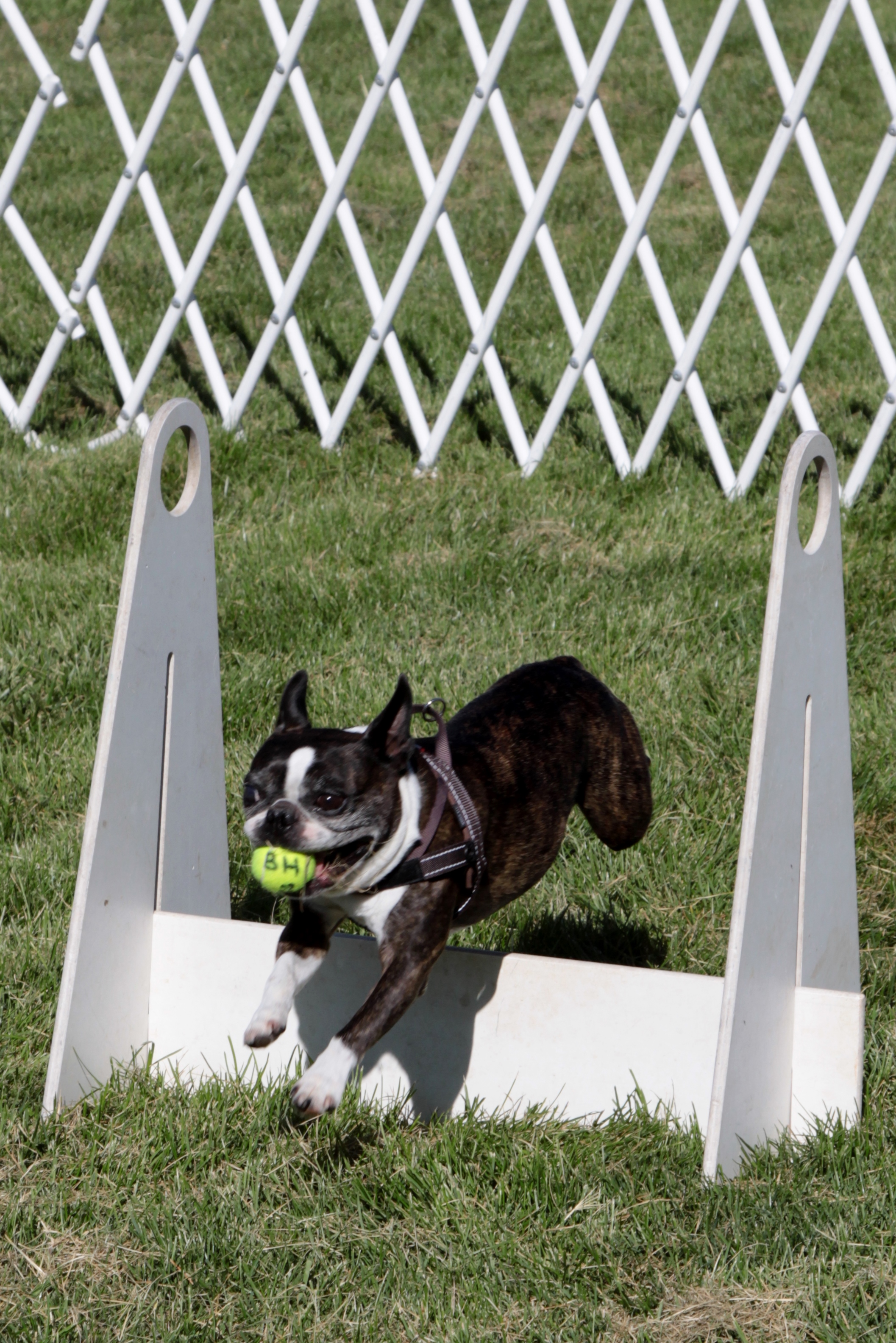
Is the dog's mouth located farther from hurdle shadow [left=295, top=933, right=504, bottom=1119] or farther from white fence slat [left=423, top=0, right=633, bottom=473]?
white fence slat [left=423, top=0, right=633, bottom=473]

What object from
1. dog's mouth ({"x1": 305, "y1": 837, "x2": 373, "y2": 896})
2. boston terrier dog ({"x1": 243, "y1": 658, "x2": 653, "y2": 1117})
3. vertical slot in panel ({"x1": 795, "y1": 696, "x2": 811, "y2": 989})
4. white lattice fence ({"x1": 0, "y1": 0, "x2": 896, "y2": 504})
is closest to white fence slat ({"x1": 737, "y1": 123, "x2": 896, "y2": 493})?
white lattice fence ({"x1": 0, "y1": 0, "x2": 896, "y2": 504})

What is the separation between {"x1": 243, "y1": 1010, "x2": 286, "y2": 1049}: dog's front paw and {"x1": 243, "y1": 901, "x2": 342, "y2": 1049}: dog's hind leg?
2 centimetres

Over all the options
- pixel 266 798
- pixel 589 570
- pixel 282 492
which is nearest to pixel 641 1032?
pixel 266 798

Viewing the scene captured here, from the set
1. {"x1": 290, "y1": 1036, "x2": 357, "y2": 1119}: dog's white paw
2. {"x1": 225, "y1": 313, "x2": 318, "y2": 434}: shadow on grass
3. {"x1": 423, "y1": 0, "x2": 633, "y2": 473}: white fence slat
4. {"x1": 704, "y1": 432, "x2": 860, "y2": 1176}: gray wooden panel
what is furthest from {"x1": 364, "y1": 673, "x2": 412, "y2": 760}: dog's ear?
{"x1": 225, "y1": 313, "x2": 318, "y2": 434}: shadow on grass

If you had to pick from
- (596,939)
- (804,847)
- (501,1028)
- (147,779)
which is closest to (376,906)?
(501,1028)

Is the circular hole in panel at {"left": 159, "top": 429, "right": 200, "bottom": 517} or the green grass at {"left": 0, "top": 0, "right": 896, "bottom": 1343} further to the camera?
the circular hole in panel at {"left": 159, "top": 429, "right": 200, "bottom": 517}

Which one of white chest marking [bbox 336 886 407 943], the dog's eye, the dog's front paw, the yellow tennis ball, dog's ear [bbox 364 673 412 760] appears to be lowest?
the dog's front paw

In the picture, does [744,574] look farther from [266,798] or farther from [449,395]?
[266,798]

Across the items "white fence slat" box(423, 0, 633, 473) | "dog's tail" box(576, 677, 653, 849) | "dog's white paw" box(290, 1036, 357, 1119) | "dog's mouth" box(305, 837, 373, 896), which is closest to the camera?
"dog's white paw" box(290, 1036, 357, 1119)

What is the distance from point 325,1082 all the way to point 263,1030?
0.19 m

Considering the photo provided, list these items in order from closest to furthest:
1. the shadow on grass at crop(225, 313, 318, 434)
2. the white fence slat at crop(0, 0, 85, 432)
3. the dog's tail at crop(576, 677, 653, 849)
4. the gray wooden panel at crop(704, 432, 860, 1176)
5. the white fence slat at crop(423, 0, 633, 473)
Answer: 1. the gray wooden panel at crop(704, 432, 860, 1176)
2. the dog's tail at crop(576, 677, 653, 849)
3. the white fence slat at crop(423, 0, 633, 473)
4. the white fence slat at crop(0, 0, 85, 432)
5. the shadow on grass at crop(225, 313, 318, 434)

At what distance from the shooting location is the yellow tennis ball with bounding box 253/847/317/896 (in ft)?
6.23

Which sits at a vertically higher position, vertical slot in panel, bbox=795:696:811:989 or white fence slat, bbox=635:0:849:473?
white fence slat, bbox=635:0:849:473

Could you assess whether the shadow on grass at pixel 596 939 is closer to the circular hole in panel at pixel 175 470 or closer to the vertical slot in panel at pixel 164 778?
the vertical slot in panel at pixel 164 778
